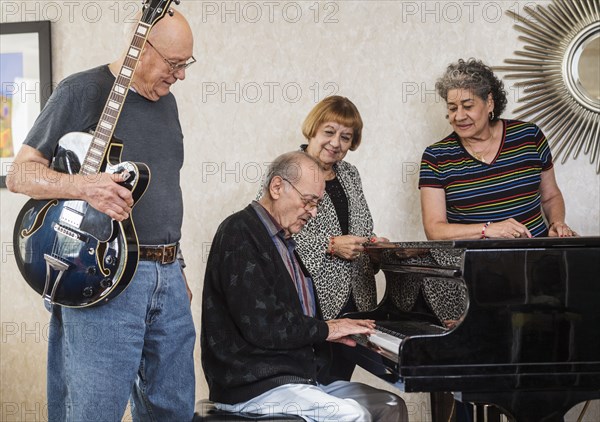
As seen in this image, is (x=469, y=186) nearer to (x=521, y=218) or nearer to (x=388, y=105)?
(x=521, y=218)

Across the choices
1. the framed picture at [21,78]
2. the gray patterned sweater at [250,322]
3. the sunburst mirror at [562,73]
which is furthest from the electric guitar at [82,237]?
the sunburst mirror at [562,73]

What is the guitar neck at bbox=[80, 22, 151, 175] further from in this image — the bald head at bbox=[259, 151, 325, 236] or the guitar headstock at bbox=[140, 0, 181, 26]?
the bald head at bbox=[259, 151, 325, 236]

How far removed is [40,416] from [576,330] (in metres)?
2.67

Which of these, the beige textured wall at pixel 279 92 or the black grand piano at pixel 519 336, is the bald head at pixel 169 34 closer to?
the black grand piano at pixel 519 336

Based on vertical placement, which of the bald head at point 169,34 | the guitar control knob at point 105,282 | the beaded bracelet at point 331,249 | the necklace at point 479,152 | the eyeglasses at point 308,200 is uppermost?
the bald head at point 169,34

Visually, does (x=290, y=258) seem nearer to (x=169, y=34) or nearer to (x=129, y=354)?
(x=129, y=354)

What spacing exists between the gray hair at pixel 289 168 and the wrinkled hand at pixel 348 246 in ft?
1.41

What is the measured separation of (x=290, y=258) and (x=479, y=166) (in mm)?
909

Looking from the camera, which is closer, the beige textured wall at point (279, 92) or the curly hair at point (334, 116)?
the curly hair at point (334, 116)

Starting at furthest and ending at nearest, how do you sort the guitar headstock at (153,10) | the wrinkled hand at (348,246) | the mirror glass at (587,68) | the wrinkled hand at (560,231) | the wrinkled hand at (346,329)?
1. the mirror glass at (587,68)
2. the wrinkled hand at (348,246)
3. the wrinkled hand at (560,231)
4. the wrinkled hand at (346,329)
5. the guitar headstock at (153,10)

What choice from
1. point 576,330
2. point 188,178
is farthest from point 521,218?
point 188,178

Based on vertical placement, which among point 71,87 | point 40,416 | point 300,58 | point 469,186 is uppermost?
point 300,58

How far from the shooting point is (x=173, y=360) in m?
2.17

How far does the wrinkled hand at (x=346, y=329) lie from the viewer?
2.32 m
